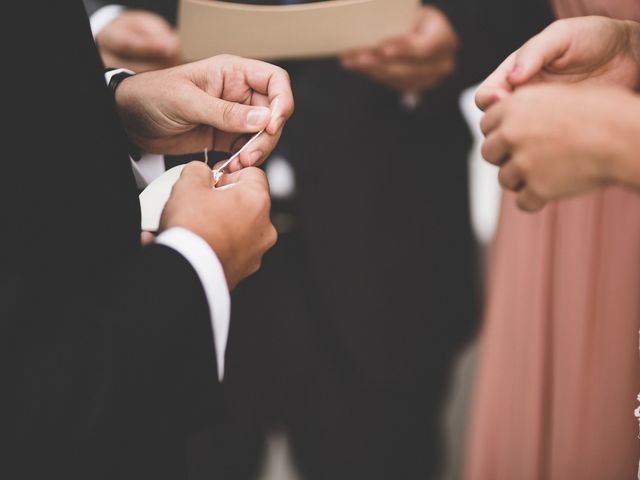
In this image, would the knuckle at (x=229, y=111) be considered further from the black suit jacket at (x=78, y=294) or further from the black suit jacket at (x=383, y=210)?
the black suit jacket at (x=383, y=210)

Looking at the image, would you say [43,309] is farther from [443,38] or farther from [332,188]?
[443,38]

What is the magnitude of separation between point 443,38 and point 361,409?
97 cm

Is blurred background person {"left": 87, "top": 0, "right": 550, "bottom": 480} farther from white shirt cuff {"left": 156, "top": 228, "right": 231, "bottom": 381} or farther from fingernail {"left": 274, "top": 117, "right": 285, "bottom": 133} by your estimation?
white shirt cuff {"left": 156, "top": 228, "right": 231, "bottom": 381}

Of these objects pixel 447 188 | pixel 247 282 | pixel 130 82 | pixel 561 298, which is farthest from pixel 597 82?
pixel 247 282

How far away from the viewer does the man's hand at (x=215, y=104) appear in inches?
25.8

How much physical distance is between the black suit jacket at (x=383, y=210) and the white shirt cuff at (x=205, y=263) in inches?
31.0

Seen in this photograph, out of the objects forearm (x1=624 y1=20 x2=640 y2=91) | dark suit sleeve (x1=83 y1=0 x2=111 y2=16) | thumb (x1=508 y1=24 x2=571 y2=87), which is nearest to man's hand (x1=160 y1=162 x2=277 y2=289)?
thumb (x1=508 y1=24 x2=571 y2=87)

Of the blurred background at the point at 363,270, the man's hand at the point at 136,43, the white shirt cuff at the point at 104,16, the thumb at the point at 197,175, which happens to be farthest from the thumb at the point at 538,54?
the white shirt cuff at the point at 104,16

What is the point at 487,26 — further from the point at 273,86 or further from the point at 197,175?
the point at 197,175

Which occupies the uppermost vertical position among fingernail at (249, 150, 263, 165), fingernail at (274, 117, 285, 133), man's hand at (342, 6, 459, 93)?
fingernail at (274, 117, 285, 133)

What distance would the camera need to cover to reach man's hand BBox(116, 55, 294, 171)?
656 mm

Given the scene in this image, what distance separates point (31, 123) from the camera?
1.61 feet

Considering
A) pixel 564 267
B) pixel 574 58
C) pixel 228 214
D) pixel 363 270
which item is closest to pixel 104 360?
pixel 228 214

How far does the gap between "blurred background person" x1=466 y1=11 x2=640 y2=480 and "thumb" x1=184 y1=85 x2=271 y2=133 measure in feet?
0.84
